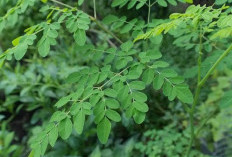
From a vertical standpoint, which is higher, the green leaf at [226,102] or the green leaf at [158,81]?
the green leaf at [158,81]

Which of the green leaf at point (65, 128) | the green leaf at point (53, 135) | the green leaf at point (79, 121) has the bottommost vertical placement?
the green leaf at point (53, 135)

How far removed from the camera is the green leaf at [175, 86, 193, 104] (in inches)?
60.1

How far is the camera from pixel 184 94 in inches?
60.6

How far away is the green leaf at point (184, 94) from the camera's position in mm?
1527

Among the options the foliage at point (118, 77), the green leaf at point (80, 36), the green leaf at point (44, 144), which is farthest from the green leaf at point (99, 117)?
the green leaf at point (80, 36)

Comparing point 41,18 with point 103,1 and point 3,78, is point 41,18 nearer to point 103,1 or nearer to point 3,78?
→ point 3,78

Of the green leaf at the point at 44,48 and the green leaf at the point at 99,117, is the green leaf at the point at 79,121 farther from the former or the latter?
the green leaf at the point at 44,48

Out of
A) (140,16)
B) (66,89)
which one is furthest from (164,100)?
(140,16)

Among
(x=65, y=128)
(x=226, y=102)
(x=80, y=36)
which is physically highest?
(x=80, y=36)

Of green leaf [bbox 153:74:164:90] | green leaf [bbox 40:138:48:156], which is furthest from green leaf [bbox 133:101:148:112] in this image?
green leaf [bbox 40:138:48:156]

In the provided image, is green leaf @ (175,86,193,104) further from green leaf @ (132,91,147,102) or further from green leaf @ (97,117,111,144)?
green leaf @ (97,117,111,144)

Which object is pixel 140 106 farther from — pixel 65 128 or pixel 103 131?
pixel 65 128

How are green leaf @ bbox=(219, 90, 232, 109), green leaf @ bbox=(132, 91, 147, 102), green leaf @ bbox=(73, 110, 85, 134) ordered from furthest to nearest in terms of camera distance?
green leaf @ bbox=(219, 90, 232, 109) → green leaf @ bbox=(132, 91, 147, 102) → green leaf @ bbox=(73, 110, 85, 134)

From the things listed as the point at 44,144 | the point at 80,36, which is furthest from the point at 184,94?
the point at 44,144
